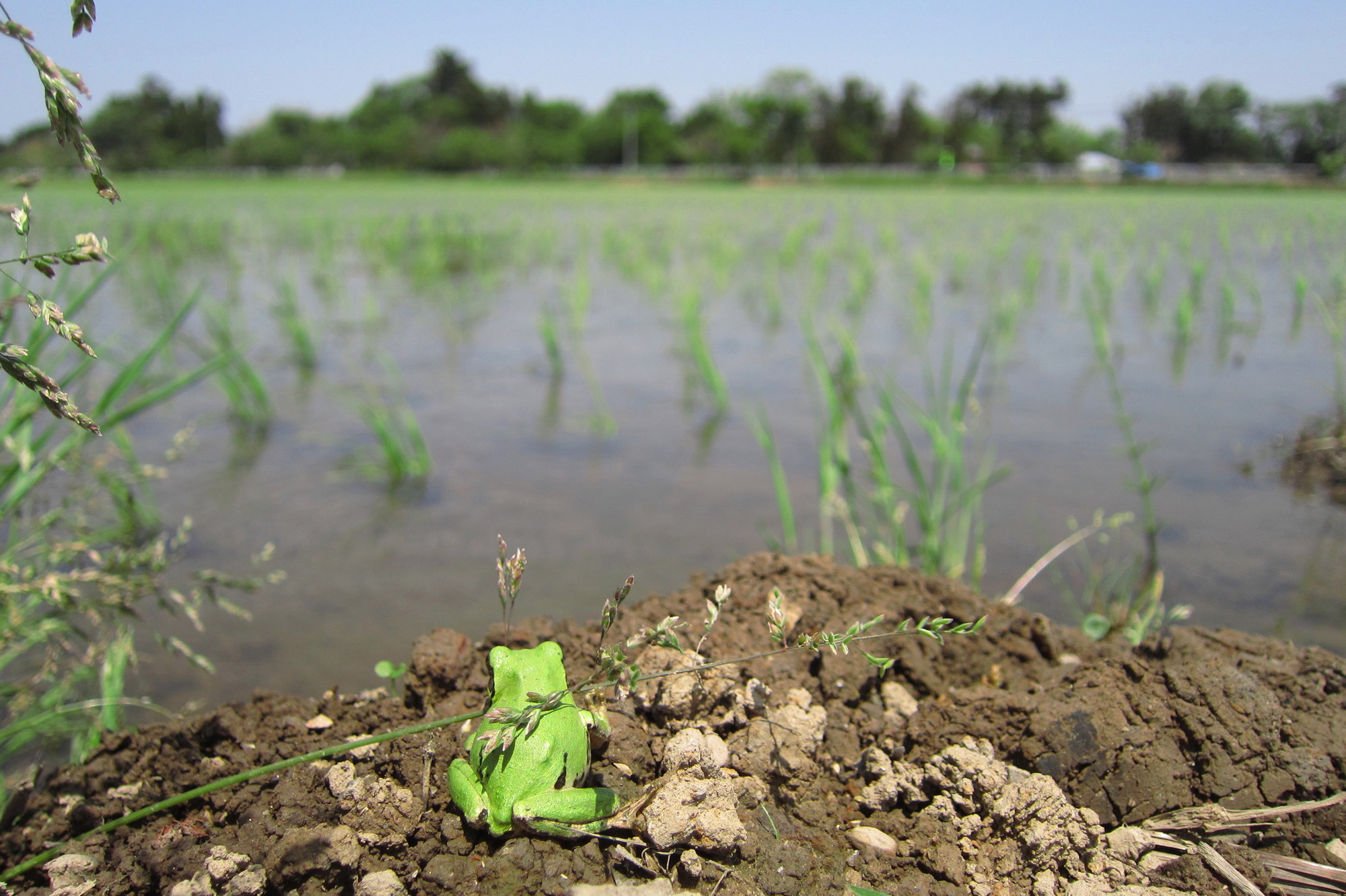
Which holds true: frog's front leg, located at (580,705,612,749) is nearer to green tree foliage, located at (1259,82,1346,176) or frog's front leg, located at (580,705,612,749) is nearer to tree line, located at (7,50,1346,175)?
green tree foliage, located at (1259,82,1346,176)

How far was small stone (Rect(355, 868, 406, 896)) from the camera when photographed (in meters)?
1.00

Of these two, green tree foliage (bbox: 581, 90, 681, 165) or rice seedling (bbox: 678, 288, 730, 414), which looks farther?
green tree foliage (bbox: 581, 90, 681, 165)

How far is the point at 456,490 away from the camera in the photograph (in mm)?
2990

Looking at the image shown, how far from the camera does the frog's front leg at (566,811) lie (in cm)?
100

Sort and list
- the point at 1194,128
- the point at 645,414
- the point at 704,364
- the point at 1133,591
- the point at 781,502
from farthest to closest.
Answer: the point at 1194,128
the point at 645,414
the point at 704,364
the point at 1133,591
the point at 781,502

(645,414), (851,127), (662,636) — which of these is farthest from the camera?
(851,127)

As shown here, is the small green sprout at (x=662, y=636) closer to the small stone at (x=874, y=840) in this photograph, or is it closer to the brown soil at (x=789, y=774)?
the brown soil at (x=789, y=774)

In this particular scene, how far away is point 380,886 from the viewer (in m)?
1.00

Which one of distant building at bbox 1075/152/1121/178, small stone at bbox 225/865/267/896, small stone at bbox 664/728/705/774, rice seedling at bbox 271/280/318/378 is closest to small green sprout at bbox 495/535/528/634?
small stone at bbox 664/728/705/774

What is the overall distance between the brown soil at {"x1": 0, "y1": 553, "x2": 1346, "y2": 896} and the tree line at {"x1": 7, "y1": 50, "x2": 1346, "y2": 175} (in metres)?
53.6

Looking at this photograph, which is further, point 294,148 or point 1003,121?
point 1003,121

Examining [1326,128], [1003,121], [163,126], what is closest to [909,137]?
[1003,121]

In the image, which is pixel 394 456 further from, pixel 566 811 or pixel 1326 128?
pixel 1326 128

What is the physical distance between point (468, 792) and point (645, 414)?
2843 millimetres
